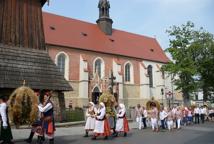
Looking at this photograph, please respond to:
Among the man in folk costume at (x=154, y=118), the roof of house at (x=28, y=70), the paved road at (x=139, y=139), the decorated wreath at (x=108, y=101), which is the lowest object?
the paved road at (x=139, y=139)

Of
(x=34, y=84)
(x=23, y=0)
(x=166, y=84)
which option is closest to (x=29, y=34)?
(x=23, y=0)

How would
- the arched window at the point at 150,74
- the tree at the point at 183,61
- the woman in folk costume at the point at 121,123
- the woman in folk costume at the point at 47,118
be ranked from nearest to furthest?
the woman in folk costume at the point at 47,118, the woman in folk costume at the point at 121,123, the tree at the point at 183,61, the arched window at the point at 150,74

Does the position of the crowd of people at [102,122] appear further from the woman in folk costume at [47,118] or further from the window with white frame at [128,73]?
the window with white frame at [128,73]

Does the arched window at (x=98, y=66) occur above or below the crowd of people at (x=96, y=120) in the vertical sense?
above

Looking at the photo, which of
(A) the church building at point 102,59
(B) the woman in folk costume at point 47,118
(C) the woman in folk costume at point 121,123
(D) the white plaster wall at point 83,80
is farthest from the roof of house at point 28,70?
(D) the white plaster wall at point 83,80

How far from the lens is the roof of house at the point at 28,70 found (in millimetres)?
17375

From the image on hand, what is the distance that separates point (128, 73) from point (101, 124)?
1184 inches

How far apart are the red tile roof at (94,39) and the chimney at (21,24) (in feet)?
42.9

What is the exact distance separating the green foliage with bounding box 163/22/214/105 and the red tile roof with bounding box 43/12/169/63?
31.9 feet

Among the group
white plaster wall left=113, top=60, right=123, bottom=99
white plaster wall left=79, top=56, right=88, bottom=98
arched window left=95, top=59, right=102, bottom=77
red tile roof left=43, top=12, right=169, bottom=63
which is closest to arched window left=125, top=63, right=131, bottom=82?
red tile roof left=43, top=12, right=169, bottom=63

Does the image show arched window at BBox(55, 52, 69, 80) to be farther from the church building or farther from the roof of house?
the roof of house

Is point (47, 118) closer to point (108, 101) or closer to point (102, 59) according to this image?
point (108, 101)

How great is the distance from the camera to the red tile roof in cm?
3659

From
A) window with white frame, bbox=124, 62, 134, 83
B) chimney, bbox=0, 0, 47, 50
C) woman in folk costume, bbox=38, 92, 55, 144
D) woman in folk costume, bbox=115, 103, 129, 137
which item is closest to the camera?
woman in folk costume, bbox=38, 92, 55, 144
